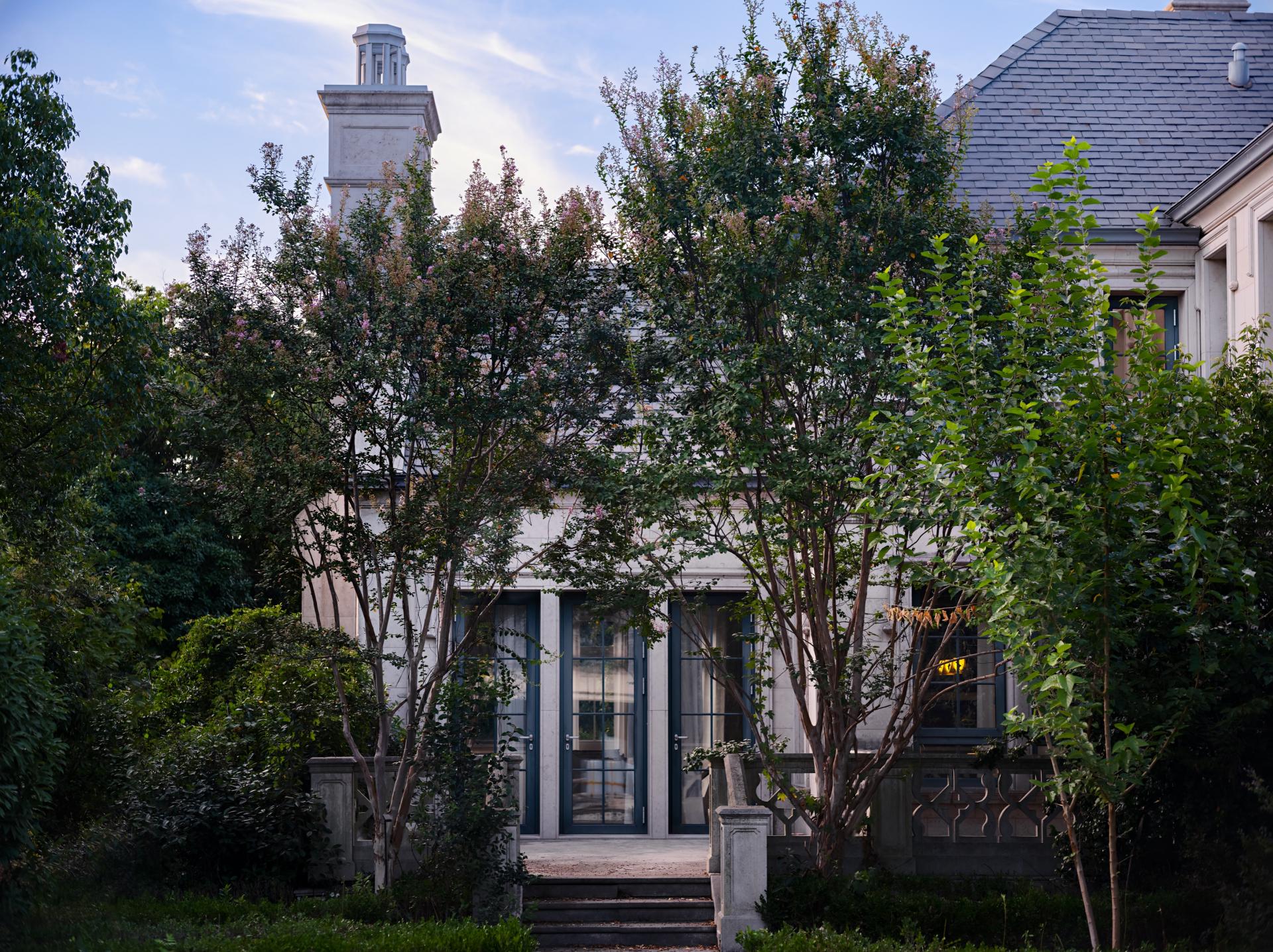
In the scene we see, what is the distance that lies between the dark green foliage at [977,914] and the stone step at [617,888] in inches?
53.6

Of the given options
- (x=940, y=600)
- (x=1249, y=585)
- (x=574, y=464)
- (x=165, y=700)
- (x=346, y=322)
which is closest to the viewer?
(x=1249, y=585)

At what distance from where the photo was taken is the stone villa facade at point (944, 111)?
550 inches

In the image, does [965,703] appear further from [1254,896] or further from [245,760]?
[245,760]

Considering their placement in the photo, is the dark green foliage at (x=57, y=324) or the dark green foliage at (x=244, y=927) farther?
Result: the dark green foliage at (x=57, y=324)

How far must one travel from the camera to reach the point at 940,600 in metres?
14.0

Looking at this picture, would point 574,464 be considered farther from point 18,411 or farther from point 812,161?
point 18,411

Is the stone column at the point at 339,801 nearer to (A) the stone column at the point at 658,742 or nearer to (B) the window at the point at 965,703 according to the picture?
(A) the stone column at the point at 658,742

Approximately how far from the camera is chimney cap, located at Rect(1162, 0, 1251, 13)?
1614 centimetres

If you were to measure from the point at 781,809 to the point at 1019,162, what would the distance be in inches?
307

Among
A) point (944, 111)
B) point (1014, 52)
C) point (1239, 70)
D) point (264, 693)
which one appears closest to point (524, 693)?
point (264, 693)

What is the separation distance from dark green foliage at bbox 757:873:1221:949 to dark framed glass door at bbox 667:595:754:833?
4.74 m

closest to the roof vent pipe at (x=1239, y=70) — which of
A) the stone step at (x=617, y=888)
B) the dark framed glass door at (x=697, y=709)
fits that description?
the dark framed glass door at (x=697, y=709)

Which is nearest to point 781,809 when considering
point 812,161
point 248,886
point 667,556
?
point 667,556

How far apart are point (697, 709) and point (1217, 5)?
1139 cm
